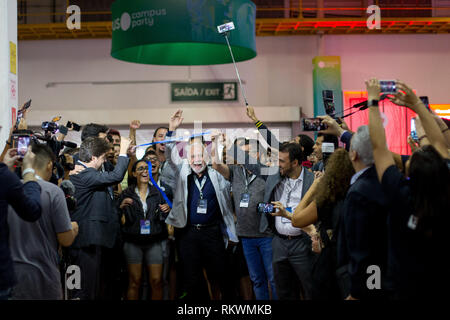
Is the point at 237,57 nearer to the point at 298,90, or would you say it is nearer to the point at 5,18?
the point at 5,18

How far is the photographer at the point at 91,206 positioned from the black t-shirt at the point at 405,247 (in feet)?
7.76

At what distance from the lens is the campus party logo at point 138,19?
3176mm

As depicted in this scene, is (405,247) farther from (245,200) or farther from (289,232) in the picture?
(245,200)

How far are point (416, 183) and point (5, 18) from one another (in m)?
4.06

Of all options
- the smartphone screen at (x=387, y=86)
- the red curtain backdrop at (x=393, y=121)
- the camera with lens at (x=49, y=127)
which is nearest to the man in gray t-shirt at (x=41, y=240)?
the camera with lens at (x=49, y=127)

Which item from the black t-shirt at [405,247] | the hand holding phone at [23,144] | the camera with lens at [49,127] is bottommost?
the black t-shirt at [405,247]

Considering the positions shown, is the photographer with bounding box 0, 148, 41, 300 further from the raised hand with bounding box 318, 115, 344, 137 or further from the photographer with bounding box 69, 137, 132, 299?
the raised hand with bounding box 318, 115, 344, 137

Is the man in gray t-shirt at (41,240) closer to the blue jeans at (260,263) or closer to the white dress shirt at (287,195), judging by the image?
the white dress shirt at (287,195)

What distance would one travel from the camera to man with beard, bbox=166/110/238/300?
427cm

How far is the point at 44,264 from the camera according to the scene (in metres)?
2.66

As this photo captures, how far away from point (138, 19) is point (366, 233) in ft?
6.59

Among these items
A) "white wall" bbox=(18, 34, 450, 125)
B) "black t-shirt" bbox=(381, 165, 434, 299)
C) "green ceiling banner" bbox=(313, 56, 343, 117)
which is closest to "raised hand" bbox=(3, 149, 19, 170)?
"black t-shirt" bbox=(381, 165, 434, 299)

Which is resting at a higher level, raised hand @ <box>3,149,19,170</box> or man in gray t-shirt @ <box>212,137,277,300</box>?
raised hand @ <box>3,149,19,170</box>
